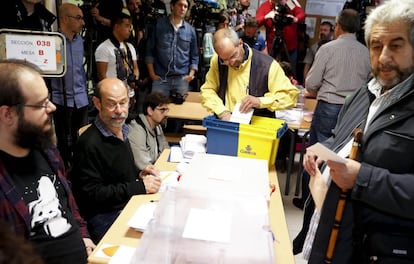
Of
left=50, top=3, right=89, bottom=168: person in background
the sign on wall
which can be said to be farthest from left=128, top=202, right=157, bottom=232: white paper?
left=50, top=3, right=89, bottom=168: person in background

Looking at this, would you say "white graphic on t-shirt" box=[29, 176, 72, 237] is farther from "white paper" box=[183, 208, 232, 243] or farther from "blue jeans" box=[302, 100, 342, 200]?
"blue jeans" box=[302, 100, 342, 200]

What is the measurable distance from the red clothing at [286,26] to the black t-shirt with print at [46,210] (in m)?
3.65

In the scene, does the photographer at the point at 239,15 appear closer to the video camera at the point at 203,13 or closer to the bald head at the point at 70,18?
the video camera at the point at 203,13

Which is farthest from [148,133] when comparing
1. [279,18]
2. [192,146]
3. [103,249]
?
[279,18]

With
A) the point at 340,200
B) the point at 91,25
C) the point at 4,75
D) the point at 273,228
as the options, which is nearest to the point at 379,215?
the point at 340,200

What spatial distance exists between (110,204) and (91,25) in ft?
7.87

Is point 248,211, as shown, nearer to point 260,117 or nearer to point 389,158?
point 389,158

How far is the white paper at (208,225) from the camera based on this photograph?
1.03 m

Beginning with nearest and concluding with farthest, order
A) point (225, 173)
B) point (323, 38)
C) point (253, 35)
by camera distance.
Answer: point (225, 173) → point (253, 35) → point (323, 38)

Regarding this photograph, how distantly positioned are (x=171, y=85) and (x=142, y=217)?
2.79 m

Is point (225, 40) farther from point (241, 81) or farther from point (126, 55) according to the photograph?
point (126, 55)

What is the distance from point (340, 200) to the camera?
1.24 m

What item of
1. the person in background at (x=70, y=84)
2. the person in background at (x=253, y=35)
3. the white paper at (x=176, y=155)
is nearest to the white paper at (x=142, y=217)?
the white paper at (x=176, y=155)

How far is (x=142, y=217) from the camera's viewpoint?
1422 millimetres
